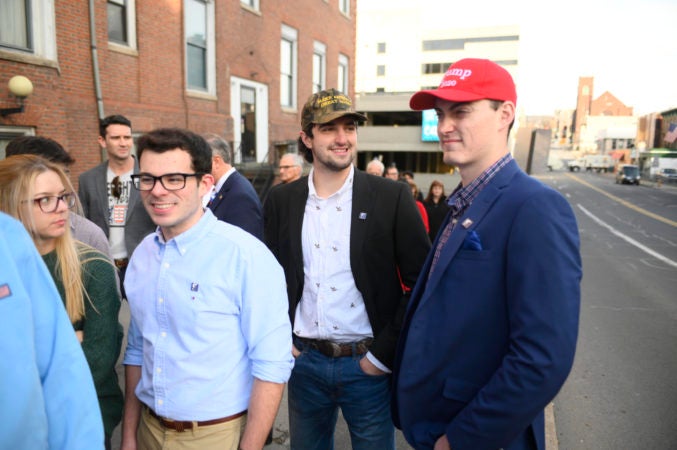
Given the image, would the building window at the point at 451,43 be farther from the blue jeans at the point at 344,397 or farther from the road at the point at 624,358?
the blue jeans at the point at 344,397

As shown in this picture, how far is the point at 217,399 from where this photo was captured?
182 cm

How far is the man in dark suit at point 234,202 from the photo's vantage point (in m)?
3.16

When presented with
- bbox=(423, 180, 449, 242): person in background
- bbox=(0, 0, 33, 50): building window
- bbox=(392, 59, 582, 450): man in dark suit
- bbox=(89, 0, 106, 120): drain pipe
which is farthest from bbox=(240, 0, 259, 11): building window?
bbox=(392, 59, 582, 450): man in dark suit

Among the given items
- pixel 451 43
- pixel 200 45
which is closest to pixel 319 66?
pixel 200 45

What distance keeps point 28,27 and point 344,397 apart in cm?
900

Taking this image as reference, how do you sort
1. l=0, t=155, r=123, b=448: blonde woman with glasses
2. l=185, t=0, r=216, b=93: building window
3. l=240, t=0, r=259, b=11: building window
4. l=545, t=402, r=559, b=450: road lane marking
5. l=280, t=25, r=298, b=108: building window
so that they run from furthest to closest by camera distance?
1. l=280, t=25, r=298, b=108: building window
2. l=240, t=0, r=259, b=11: building window
3. l=185, t=0, r=216, b=93: building window
4. l=545, t=402, r=559, b=450: road lane marking
5. l=0, t=155, r=123, b=448: blonde woman with glasses

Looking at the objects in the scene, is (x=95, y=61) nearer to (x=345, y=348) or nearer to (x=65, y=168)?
(x=65, y=168)

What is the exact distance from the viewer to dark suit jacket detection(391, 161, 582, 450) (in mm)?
1433

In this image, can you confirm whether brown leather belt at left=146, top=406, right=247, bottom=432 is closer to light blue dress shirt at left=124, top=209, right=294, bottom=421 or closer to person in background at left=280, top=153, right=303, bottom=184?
light blue dress shirt at left=124, top=209, right=294, bottom=421

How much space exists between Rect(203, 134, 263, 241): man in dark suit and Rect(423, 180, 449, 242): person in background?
5401 mm

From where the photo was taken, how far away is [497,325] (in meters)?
1.59

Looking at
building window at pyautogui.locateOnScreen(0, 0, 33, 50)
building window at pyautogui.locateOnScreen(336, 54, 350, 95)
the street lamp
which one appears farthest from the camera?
building window at pyautogui.locateOnScreen(336, 54, 350, 95)

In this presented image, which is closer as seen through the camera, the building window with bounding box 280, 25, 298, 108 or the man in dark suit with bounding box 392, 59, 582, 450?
the man in dark suit with bounding box 392, 59, 582, 450

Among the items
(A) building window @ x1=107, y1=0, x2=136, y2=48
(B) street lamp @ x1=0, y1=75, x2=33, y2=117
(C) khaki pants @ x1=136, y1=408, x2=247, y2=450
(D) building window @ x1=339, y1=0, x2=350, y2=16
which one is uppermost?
(D) building window @ x1=339, y1=0, x2=350, y2=16
